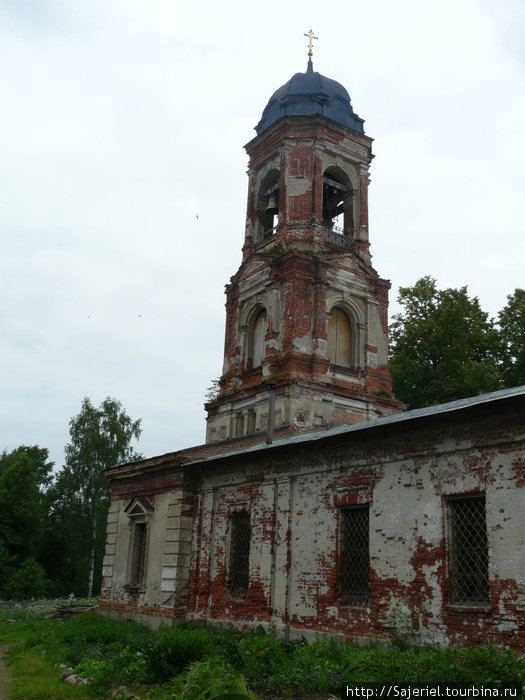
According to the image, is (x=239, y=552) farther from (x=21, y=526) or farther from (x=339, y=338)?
(x=21, y=526)

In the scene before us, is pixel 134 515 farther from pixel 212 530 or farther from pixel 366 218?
pixel 366 218

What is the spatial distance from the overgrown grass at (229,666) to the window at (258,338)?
10887mm

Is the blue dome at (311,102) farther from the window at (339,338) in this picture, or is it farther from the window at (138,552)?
the window at (138,552)

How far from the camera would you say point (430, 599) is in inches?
409

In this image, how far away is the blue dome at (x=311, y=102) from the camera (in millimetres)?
25109

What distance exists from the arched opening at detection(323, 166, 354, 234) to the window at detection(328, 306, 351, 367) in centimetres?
343

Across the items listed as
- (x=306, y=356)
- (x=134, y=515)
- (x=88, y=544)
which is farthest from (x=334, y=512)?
(x=88, y=544)

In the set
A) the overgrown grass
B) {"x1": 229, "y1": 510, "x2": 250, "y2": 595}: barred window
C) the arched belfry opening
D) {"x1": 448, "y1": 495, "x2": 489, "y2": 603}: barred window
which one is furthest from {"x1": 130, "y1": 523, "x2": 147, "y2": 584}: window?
{"x1": 448, "y1": 495, "x2": 489, "y2": 603}: barred window

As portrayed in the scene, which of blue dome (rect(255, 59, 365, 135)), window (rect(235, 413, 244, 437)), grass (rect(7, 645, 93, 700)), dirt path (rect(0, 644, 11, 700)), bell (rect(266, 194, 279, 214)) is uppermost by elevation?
blue dome (rect(255, 59, 365, 135))

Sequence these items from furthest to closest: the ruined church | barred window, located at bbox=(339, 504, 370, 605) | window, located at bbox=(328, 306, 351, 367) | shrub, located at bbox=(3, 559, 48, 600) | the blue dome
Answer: shrub, located at bbox=(3, 559, 48, 600) → the blue dome → window, located at bbox=(328, 306, 351, 367) → barred window, located at bbox=(339, 504, 370, 605) → the ruined church

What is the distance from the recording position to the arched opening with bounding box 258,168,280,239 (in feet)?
83.0

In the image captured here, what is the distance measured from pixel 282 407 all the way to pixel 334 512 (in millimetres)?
8101

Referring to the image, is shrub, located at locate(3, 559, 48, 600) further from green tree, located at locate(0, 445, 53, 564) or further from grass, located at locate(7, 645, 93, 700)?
grass, located at locate(7, 645, 93, 700)

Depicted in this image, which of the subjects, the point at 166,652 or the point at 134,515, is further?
the point at 134,515
